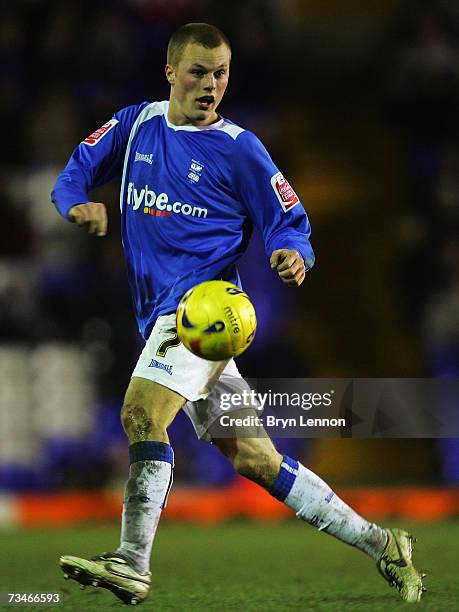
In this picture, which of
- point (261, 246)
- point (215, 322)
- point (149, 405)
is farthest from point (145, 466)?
point (261, 246)

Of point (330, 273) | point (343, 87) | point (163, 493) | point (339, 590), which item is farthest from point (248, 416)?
point (343, 87)

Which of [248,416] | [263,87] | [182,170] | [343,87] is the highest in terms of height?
[343,87]

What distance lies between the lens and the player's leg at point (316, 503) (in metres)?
5.27

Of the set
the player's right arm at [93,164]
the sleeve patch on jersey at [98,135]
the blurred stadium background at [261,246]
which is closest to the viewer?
the player's right arm at [93,164]

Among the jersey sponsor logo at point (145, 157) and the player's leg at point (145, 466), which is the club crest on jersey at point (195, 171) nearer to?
the jersey sponsor logo at point (145, 157)

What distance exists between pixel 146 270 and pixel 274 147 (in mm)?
7262

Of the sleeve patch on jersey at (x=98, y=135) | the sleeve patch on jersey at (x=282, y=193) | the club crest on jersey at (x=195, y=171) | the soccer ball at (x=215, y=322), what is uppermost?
the sleeve patch on jersey at (x=98, y=135)

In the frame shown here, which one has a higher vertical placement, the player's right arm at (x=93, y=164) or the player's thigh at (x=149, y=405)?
the player's right arm at (x=93, y=164)

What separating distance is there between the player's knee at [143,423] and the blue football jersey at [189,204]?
45 centimetres

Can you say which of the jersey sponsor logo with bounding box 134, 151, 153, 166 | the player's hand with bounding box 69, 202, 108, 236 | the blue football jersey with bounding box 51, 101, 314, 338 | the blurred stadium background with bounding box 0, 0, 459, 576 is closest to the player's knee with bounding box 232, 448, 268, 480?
the blue football jersey with bounding box 51, 101, 314, 338

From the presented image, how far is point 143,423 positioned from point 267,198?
1.05 meters

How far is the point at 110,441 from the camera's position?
1034 centimetres

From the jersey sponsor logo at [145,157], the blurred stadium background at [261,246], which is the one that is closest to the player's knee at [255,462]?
the jersey sponsor logo at [145,157]

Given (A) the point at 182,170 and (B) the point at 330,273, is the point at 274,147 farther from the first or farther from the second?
(A) the point at 182,170
